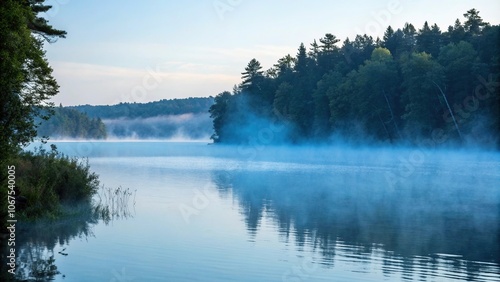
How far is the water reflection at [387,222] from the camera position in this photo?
18.0 metres

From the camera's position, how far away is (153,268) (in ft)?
54.4

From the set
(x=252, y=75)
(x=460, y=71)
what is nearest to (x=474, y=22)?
(x=460, y=71)

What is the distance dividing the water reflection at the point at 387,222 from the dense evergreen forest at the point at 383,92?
162 feet

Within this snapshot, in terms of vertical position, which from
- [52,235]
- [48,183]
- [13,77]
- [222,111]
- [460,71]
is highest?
[460,71]

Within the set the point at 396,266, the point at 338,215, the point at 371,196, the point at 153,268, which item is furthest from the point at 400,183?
the point at 153,268

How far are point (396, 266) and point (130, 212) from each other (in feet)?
46.4

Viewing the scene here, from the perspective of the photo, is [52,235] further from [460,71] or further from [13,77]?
[460,71]

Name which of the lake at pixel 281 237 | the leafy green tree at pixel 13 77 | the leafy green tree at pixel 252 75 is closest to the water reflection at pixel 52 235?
the lake at pixel 281 237

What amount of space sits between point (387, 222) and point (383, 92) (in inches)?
3633

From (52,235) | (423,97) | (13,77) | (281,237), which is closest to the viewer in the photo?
(13,77)

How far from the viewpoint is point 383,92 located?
380 feet

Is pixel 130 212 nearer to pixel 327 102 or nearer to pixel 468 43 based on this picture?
pixel 468 43

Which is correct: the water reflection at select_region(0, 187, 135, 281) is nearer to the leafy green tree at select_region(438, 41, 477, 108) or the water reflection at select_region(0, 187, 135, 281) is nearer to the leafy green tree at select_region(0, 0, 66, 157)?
the leafy green tree at select_region(0, 0, 66, 157)

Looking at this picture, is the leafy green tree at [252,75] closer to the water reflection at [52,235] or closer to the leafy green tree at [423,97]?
the leafy green tree at [423,97]
